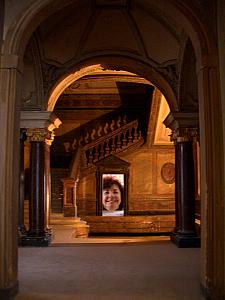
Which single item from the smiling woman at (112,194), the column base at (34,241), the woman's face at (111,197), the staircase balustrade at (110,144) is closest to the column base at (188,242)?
the column base at (34,241)

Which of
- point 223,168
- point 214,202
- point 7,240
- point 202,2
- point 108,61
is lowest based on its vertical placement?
point 7,240

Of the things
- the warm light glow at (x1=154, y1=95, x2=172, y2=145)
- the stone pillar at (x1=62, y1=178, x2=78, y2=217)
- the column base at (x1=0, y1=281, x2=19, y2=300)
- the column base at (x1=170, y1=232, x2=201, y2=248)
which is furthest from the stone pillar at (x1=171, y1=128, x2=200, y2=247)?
the stone pillar at (x1=62, y1=178, x2=78, y2=217)

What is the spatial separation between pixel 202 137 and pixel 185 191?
178 inches

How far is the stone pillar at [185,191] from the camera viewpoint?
8.96m

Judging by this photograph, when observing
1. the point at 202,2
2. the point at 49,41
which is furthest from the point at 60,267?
the point at 49,41

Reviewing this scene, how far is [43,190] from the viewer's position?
9.39m

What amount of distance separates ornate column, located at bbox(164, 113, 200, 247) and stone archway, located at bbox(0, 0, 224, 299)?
429cm

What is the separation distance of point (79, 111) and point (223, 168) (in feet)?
41.7

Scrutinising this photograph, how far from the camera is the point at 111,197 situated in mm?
18719

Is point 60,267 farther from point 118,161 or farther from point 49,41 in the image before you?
point 118,161

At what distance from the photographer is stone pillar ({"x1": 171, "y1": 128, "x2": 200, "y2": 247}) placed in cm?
896

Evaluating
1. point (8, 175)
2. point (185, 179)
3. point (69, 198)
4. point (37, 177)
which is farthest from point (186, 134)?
point (69, 198)

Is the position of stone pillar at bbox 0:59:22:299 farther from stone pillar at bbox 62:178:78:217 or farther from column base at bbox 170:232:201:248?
stone pillar at bbox 62:178:78:217

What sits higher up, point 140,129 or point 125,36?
point 125,36
